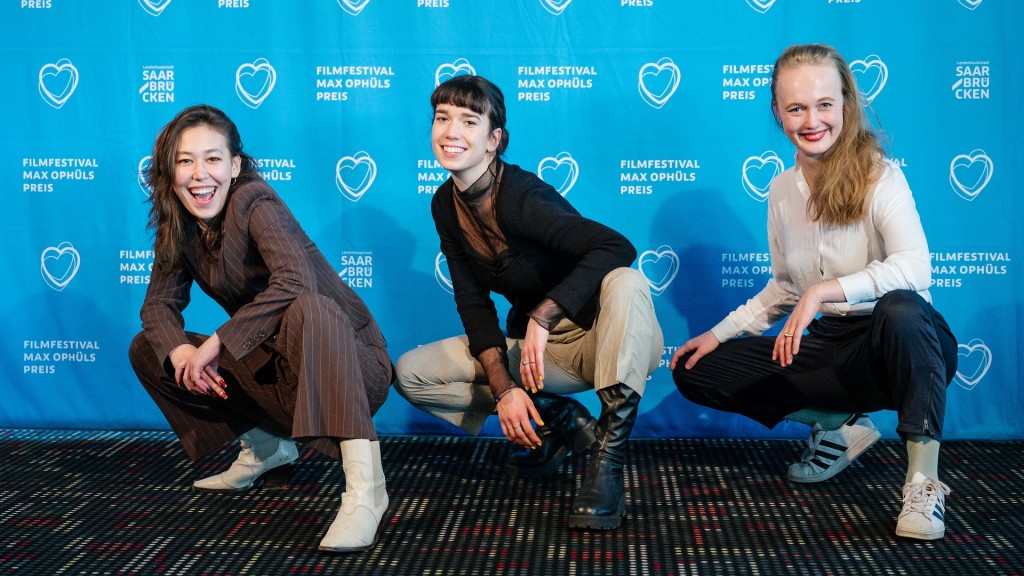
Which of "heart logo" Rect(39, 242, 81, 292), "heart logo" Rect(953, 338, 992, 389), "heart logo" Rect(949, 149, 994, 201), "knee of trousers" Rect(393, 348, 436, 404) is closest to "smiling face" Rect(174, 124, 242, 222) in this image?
"knee of trousers" Rect(393, 348, 436, 404)

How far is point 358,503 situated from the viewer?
6.95ft

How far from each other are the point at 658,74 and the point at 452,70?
66 cm

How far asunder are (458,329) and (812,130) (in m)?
1.36

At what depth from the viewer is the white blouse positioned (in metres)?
2.24

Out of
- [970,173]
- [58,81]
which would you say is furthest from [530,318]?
[58,81]

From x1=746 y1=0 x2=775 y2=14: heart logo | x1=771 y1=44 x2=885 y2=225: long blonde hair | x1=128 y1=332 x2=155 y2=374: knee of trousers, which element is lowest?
x1=128 y1=332 x2=155 y2=374: knee of trousers

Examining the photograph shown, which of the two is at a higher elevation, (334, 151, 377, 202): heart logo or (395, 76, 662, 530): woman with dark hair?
(334, 151, 377, 202): heart logo

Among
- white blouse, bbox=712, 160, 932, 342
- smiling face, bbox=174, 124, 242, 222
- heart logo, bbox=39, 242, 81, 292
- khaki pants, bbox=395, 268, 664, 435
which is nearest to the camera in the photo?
white blouse, bbox=712, 160, 932, 342

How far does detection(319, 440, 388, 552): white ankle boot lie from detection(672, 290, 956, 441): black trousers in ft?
2.99

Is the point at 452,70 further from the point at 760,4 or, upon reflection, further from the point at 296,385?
the point at 296,385

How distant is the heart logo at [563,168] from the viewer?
3170mm

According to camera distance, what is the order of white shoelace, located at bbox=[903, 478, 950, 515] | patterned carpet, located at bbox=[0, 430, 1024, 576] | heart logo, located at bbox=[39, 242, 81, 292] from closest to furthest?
patterned carpet, located at bbox=[0, 430, 1024, 576] < white shoelace, located at bbox=[903, 478, 950, 515] < heart logo, located at bbox=[39, 242, 81, 292]

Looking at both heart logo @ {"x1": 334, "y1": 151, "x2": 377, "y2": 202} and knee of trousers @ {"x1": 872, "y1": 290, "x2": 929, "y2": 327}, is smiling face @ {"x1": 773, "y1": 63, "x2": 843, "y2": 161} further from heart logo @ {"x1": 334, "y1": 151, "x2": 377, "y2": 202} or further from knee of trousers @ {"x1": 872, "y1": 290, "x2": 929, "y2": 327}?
heart logo @ {"x1": 334, "y1": 151, "x2": 377, "y2": 202}

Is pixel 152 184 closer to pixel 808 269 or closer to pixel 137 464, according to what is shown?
pixel 137 464
